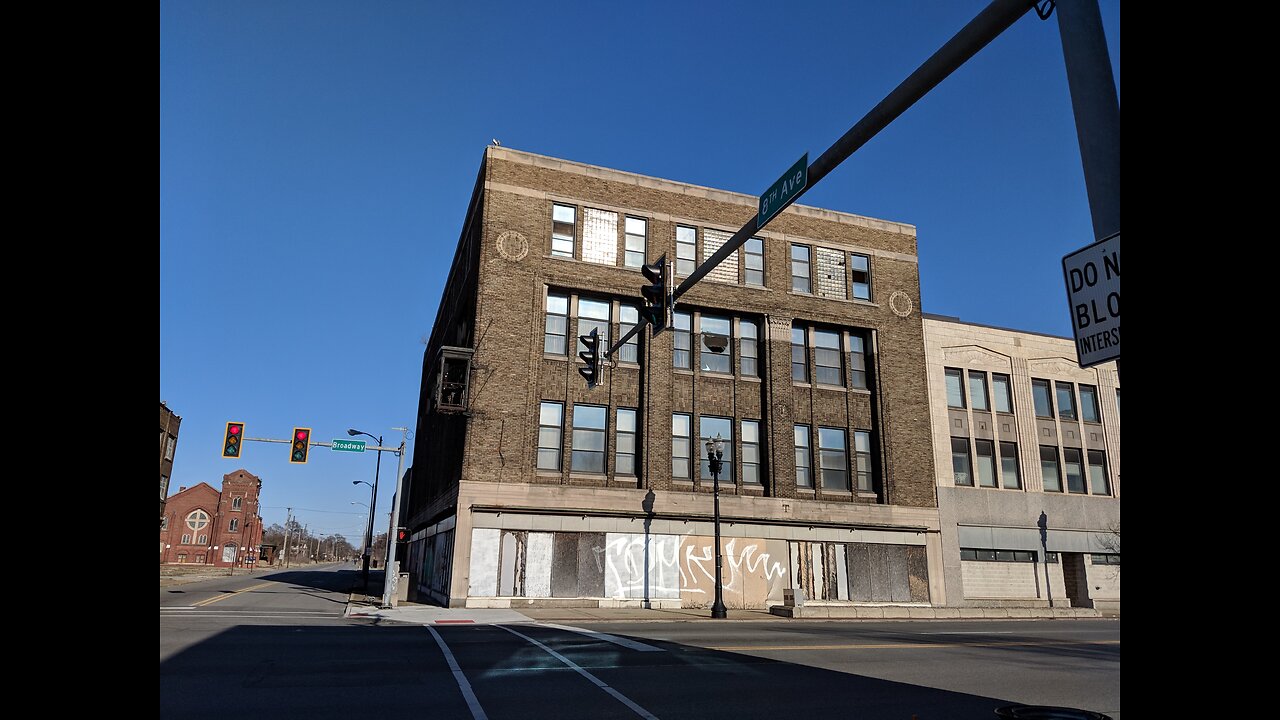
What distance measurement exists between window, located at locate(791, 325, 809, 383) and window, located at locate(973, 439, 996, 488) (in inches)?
383

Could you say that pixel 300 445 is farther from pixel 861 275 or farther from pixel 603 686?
pixel 861 275

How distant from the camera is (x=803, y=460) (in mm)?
31891

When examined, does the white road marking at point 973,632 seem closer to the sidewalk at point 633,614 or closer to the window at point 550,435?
the sidewalk at point 633,614

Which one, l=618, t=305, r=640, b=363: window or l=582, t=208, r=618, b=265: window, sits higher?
l=582, t=208, r=618, b=265: window

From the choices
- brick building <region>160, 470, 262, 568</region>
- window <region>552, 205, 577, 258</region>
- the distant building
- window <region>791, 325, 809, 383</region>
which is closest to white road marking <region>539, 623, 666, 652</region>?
window <region>552, 205, 577, 258</region>

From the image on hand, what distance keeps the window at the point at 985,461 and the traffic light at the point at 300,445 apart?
1171 inches

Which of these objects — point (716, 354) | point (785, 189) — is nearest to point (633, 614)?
point (716, 354)

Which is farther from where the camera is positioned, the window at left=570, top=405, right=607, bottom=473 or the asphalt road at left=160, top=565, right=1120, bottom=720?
the window at left=570, top=405, right=607, bottom=473

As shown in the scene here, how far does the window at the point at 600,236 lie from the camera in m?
31.0

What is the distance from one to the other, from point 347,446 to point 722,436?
51.3ft

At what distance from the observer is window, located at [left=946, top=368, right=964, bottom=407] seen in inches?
1423

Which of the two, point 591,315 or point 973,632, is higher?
point 591,315

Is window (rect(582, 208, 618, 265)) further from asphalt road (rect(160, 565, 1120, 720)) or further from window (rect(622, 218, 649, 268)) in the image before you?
asphalt road (rect(160, 565, 1120, 720))
